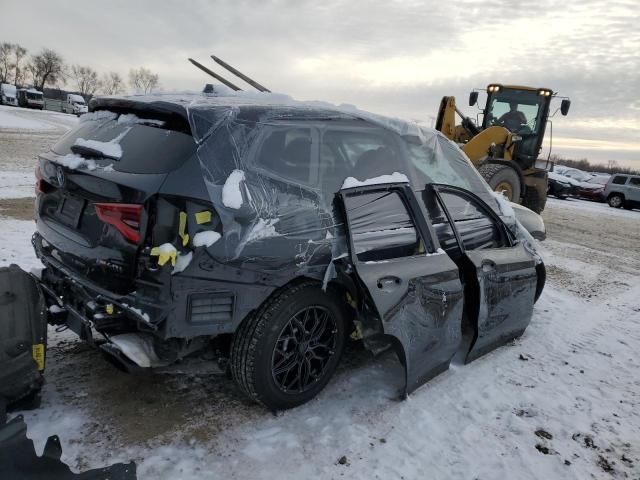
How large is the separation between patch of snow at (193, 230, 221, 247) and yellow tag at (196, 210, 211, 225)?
0.17 feet

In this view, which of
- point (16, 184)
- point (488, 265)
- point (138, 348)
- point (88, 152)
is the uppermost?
point (88, 152)

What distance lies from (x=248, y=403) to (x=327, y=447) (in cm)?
62

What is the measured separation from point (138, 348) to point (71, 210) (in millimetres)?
923

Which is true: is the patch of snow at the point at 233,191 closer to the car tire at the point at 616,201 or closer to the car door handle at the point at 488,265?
the car door handle at the point at 488,265

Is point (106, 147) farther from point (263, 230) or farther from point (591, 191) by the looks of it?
point (591, 191)

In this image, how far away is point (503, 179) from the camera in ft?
32.4

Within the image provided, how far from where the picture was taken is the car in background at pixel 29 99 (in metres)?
47.3

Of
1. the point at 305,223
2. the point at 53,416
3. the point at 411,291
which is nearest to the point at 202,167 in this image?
the point at 305,223

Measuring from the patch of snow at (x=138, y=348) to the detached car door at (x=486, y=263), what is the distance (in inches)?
80.5

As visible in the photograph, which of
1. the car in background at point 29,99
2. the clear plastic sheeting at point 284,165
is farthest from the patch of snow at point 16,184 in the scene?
the car in background at point 29,99

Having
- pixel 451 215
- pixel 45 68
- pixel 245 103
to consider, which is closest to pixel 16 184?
pixel 245 103

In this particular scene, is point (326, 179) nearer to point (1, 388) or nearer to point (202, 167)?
point (202, 167)

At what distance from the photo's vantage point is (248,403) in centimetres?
308

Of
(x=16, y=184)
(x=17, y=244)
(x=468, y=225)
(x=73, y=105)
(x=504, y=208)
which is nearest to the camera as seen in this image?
(x=468, y=225)
